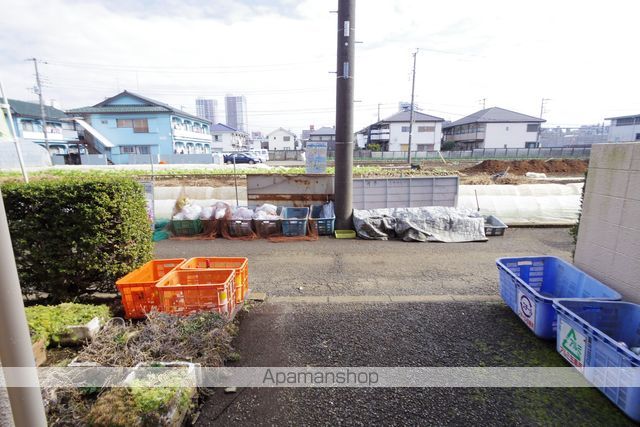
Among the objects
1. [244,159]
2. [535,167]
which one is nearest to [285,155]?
[244,159]

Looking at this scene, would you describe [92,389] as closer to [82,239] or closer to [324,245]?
[82,239]

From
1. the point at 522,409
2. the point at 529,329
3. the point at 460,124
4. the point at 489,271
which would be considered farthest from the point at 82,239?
the point at 460,124

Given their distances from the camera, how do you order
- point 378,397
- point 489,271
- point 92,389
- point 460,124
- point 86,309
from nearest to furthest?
point 92,389 → point 378,397 → point 86,309 → point 489,271 → point 460,124

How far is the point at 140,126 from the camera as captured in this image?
34156 millimetres

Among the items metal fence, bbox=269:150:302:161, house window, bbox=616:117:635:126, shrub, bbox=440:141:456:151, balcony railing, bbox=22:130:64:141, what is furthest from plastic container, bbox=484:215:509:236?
house window, bbox=616:117:635:126

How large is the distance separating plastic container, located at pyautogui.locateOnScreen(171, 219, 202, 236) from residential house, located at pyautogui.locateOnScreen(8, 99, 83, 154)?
35.0 meters

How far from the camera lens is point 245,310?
4254 mm

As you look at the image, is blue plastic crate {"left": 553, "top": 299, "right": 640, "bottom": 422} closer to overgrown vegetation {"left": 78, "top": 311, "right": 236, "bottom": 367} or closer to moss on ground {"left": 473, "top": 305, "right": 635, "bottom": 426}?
moss on ground {"left": 473, "top": 305, "right": 635, "bottom": 426}

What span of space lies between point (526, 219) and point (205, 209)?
9041 mm

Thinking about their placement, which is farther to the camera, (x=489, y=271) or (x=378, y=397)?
(x=489, y=271)

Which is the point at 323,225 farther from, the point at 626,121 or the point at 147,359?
the point at 626,121

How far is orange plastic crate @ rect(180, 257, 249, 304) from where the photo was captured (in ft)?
13.5

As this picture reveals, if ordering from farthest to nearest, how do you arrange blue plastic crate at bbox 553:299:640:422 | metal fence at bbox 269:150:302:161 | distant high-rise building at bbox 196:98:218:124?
distant high-rise building at bbox 196:98:218:124 → metal fence at bbox 269:150:302:161 → blue plastic crate at bbox 553:299:640:422

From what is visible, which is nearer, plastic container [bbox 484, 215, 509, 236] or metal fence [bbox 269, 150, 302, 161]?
plastic container [bbox 484, 215, 509, 236]
